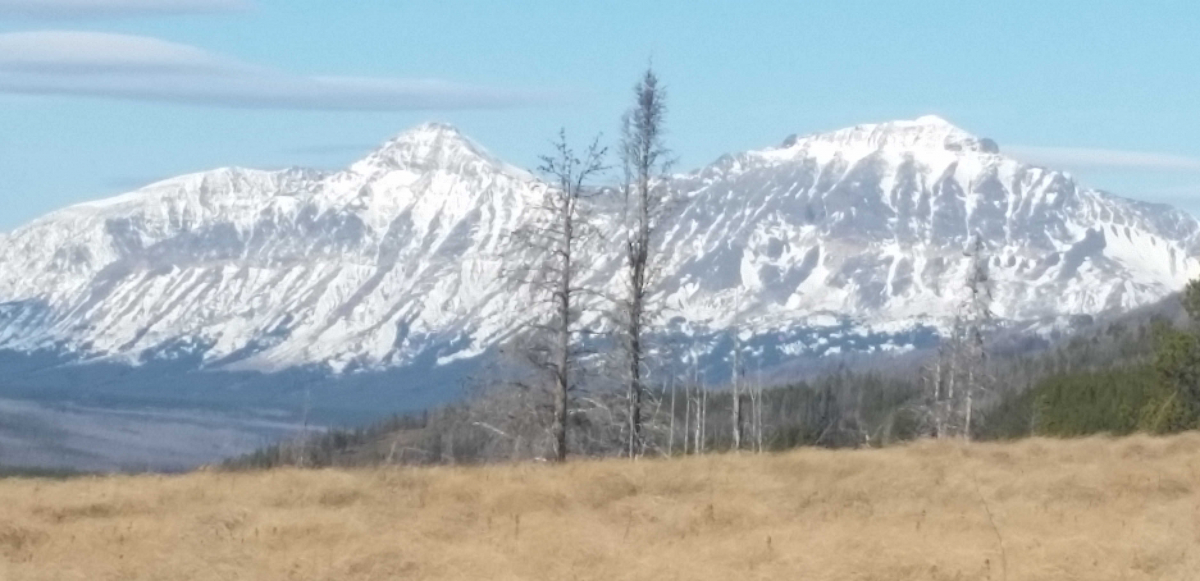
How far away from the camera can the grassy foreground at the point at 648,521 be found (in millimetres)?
13180

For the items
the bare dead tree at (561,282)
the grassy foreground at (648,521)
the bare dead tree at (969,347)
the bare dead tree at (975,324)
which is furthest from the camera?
the bare dead tree at (975,324)

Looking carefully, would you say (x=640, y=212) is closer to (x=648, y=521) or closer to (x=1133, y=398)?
(x=648, y=521)

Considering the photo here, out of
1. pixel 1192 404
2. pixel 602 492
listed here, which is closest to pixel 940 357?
pixel 1192 404

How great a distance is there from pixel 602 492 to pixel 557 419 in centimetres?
1685

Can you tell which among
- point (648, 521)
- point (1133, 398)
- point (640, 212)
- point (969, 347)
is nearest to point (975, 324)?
point (969, 347)

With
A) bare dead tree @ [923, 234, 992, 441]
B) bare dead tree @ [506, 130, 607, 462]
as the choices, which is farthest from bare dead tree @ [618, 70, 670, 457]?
bare dead tree @ [923, 234, 992, 441]

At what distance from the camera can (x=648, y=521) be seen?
53.4 feet

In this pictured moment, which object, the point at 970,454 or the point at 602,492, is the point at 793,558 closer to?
the point at 602,492

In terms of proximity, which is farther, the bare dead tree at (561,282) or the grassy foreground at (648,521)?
the bare dead tree at (561,282)

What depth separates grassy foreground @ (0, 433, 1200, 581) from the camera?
13180 millimetres

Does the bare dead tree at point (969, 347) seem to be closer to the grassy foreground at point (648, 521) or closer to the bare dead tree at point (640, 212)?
the bare dead tree at point (640, 212)

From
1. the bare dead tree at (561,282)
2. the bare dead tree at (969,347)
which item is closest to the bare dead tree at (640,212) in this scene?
the bare dead tree at (561,282)

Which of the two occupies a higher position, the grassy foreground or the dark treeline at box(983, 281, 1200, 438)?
the dark treeline at box(983, 281, 1200, 438)

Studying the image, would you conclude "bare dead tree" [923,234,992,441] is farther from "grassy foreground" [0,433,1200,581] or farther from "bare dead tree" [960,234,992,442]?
"grassy foreground" [0,433,1200,581]
